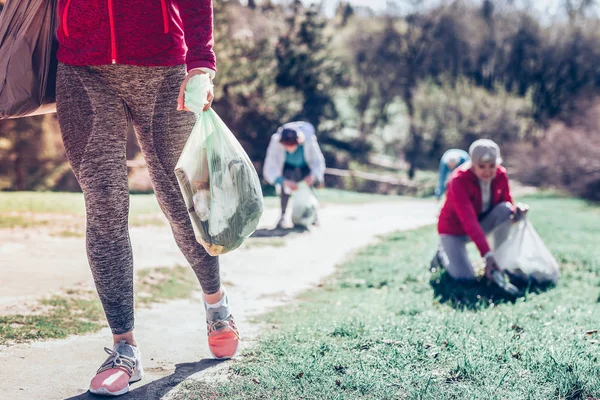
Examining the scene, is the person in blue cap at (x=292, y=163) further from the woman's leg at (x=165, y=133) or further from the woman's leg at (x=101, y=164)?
the woman's leg at (x=101, y=164)

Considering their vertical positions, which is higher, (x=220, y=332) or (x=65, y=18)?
(x=65, y=18)

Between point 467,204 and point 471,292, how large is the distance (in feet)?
2.41

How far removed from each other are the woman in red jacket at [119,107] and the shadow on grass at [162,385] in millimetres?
39

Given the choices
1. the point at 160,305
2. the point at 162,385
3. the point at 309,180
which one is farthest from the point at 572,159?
the point at 162,385

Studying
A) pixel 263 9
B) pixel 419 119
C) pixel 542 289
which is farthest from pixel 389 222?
pixel 419 119

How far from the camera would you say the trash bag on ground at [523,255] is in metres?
5.62

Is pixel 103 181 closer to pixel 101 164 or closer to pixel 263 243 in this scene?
pixel 101 164

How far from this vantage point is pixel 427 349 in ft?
10.3

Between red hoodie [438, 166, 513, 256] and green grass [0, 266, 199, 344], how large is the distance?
2.26 m

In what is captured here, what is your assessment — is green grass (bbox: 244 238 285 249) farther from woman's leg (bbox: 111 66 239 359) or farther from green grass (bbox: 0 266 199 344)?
woman's leg (bbox: 111 66 239 359)

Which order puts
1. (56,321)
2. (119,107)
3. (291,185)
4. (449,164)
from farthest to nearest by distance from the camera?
(291,185), (449,164), (56,321), (119,107)

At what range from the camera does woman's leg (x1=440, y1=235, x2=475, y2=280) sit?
579 cm

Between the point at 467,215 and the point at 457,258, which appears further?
the point at 457,258

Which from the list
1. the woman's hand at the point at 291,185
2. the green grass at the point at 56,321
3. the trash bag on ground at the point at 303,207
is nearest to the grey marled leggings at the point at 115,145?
the green grass at the point at 56,321
